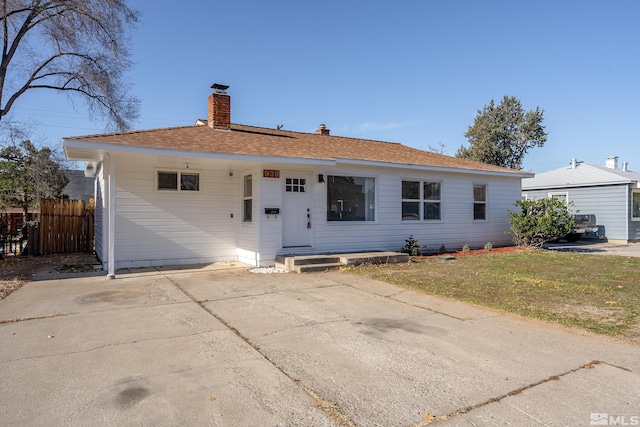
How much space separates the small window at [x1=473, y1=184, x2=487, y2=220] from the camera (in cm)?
1400

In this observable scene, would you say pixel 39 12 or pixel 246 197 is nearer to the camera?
pixel 246 197

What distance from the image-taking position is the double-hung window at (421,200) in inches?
489

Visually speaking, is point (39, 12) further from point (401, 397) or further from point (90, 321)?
point (401, 397)

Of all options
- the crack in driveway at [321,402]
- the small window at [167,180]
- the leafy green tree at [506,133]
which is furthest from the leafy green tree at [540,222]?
the leafy green tree at [506,133]

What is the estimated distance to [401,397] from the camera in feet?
9.80

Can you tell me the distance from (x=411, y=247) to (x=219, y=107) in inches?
292

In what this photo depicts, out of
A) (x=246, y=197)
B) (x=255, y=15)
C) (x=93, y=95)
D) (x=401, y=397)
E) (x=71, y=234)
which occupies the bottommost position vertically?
(x=401, y=397)

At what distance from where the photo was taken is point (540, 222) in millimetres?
12812

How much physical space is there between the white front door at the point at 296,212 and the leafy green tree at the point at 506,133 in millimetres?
33519

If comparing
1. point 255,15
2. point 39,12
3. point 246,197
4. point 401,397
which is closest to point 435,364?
point 401,397

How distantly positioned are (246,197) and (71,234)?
738cm

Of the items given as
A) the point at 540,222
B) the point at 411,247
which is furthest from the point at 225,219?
the point at 540,222

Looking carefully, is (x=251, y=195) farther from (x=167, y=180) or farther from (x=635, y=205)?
(x=635, y=205)

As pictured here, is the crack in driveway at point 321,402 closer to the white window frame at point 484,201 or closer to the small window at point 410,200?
the small window at point 410,200
